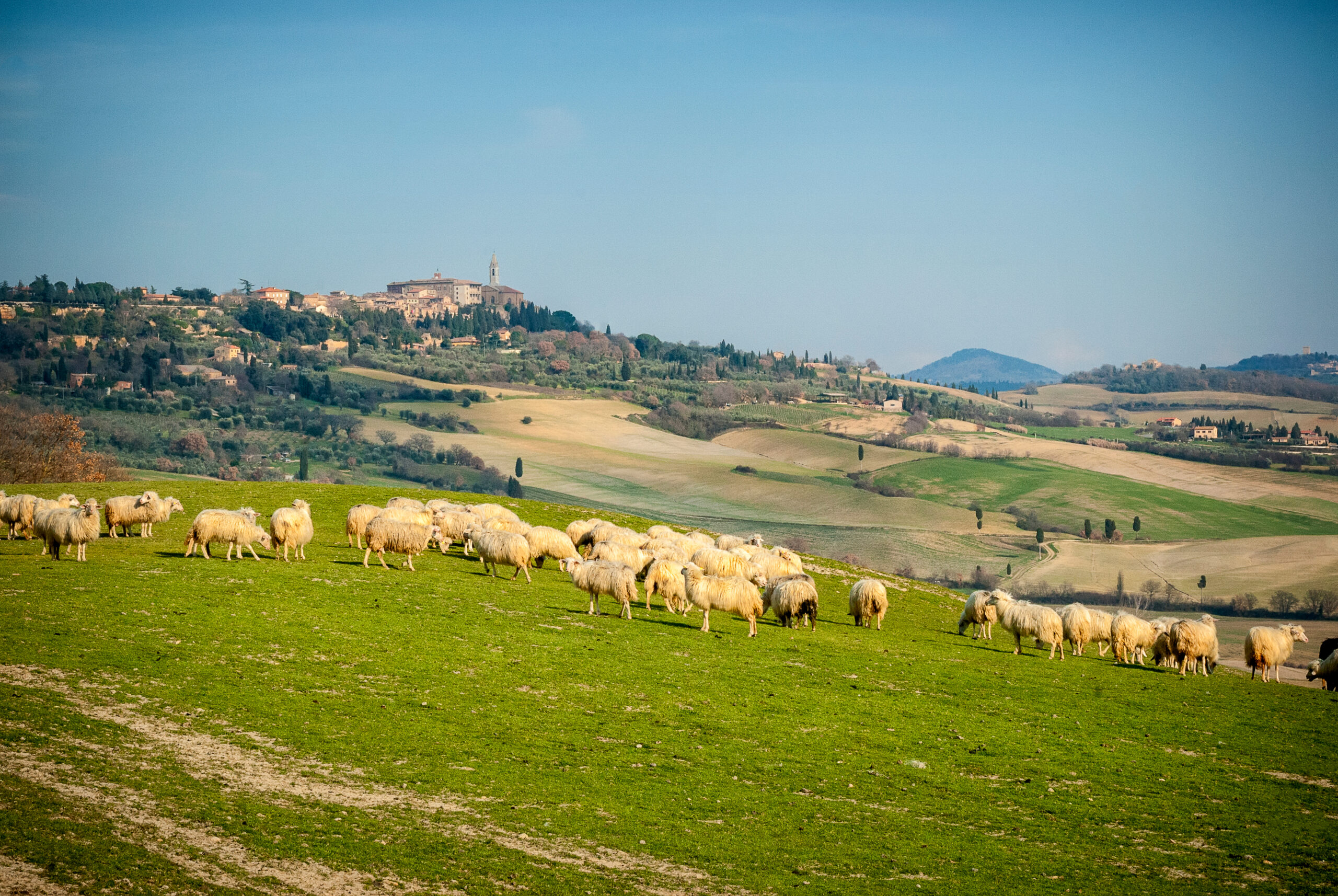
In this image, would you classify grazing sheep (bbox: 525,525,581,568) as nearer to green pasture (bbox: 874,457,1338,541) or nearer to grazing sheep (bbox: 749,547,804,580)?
grazing sheep (bbox: 749,547,804,580)

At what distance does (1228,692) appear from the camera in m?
23.7

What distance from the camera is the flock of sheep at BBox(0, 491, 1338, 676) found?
25.3 m

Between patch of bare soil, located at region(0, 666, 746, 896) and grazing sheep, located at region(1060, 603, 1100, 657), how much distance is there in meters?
18.2

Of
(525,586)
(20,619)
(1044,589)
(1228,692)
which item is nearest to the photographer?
(20,619)

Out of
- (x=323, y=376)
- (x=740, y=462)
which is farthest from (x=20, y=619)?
(x=323, y=376)

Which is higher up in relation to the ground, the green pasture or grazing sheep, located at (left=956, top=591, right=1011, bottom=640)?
grazing sheep, located at (left=956, top=591, right=1011, bottom=640)

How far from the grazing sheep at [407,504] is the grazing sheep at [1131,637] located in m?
21.7

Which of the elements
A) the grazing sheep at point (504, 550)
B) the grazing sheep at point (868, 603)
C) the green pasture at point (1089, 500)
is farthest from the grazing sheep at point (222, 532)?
the green pasture at point (1089, 500)

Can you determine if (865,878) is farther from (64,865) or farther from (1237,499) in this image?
(1237,499)

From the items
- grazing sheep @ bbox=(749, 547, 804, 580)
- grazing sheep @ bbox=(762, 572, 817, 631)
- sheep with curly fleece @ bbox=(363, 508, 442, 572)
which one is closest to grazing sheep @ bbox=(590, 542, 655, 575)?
grazing sheep @ bbox=(749, 547, 804, 580)

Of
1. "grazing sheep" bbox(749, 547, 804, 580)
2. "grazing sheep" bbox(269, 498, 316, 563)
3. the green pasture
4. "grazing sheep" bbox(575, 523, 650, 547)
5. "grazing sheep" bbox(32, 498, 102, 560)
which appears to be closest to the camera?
"grazing sheep" bbox(32, 498, 102, 560)

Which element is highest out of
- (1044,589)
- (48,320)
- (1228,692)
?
(48,320)

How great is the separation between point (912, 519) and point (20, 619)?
430ft

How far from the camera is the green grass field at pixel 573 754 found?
12.1 m
